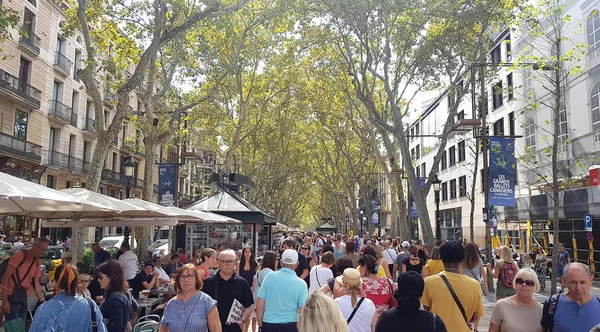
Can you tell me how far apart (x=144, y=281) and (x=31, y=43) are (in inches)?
933

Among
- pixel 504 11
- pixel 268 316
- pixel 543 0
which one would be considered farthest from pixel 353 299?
pixel 504 11

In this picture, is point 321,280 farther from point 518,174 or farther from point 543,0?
point 518,174

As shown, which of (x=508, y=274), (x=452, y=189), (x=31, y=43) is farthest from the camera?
(x=452, y=189)

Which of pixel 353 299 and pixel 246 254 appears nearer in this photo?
pixel 353 299

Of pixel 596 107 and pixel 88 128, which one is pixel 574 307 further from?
pixel 88 128

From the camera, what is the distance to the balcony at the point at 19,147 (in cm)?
2509

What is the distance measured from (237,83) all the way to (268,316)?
21.9m

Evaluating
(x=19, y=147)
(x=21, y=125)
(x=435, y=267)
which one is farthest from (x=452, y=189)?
(x=435, y=267)

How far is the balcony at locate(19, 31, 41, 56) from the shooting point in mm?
27312

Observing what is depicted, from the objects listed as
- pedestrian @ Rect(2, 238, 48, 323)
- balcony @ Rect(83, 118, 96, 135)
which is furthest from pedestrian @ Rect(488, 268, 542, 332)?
balcony @ Rect(83, 118, 96, 135)

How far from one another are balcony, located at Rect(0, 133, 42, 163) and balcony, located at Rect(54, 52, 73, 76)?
5.56m

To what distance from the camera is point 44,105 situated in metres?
30.3

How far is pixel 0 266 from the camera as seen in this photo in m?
7.77

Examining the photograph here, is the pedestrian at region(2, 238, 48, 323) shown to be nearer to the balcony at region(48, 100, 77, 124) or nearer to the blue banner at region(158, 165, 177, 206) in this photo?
A: the blue banner at region(158, 165, 177, 206)
